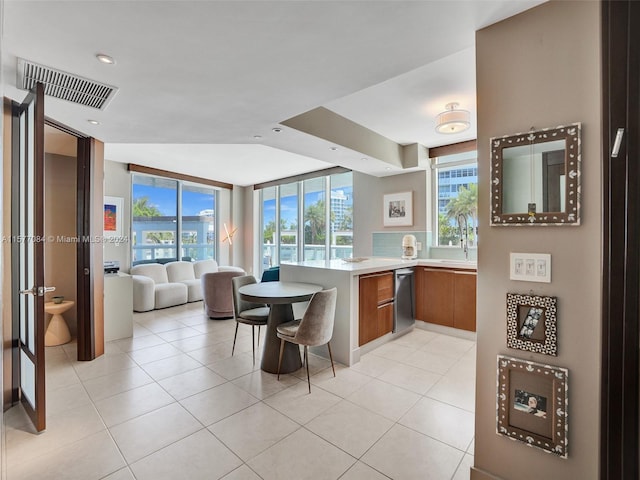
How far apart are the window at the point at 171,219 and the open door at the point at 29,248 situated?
12.8ft

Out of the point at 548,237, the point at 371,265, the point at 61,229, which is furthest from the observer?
the point at 61,229

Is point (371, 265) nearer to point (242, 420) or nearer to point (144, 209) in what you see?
point (242, 420)

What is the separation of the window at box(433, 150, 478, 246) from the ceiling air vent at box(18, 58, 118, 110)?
4.38m

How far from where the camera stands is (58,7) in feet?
4.67

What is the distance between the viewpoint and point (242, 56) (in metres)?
1.84

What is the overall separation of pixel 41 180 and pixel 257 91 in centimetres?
163

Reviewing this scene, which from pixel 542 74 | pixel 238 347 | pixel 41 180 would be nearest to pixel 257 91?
pixel 41 180

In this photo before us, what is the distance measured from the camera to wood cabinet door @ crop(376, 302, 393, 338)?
11.9 feet

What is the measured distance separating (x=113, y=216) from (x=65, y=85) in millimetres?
4185

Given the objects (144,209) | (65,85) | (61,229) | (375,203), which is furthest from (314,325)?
(144,209)

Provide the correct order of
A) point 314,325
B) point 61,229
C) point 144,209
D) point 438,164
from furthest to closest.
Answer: point 144,209
point 438,164
point 61,229
point 314,325

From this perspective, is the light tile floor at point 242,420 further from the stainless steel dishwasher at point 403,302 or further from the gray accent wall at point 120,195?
the gray accent wall at point 120,195

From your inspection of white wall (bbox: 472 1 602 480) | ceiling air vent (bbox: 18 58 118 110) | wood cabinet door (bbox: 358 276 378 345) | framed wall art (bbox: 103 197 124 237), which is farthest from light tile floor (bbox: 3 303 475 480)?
framed wall art (bbox: 103 197 124 237)

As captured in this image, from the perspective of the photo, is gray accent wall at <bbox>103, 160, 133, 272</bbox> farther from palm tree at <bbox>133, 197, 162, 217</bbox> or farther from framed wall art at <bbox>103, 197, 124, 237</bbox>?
palm tree at <bbox>133, 197, 162, 217</bbox>
